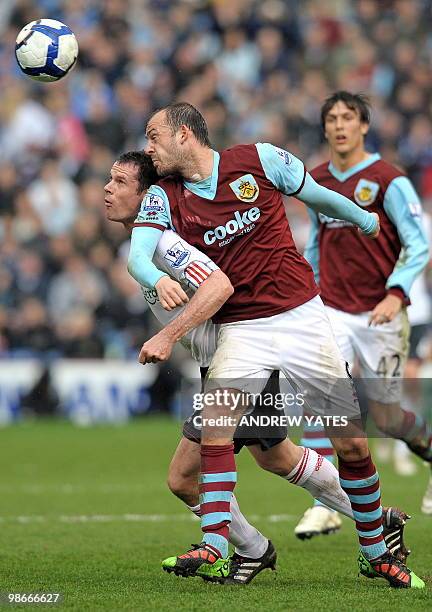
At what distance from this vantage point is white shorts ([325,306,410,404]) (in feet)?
28.7

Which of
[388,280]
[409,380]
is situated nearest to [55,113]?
[409,380]

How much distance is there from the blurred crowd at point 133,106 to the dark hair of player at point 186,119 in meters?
10.9

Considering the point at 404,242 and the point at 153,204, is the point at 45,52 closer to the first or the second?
the point at 153,204

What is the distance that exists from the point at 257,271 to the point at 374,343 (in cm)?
272

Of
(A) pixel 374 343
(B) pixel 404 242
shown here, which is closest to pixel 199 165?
(B) pixel 404 242

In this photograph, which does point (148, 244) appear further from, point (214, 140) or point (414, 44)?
point (414, 44)

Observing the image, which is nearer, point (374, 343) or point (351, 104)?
point (351, 104)

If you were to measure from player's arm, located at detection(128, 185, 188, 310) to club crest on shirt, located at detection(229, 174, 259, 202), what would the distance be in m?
0.36

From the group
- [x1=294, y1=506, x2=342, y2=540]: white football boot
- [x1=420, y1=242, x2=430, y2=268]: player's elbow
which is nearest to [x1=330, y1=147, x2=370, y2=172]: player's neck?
[x1=420, y1=242, x2=430, y2=268]: player's elbow

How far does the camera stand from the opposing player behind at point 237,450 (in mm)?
6426

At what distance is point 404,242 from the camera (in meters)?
8.40

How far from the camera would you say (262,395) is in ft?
20.8

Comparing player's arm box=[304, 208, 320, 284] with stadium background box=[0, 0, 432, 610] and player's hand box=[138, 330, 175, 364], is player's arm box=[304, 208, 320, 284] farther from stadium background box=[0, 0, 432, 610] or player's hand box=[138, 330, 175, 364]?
stadium background box=[0, 0, 432, 610]

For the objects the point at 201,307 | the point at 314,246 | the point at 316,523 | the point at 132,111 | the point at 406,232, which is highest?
the point at 132,111
